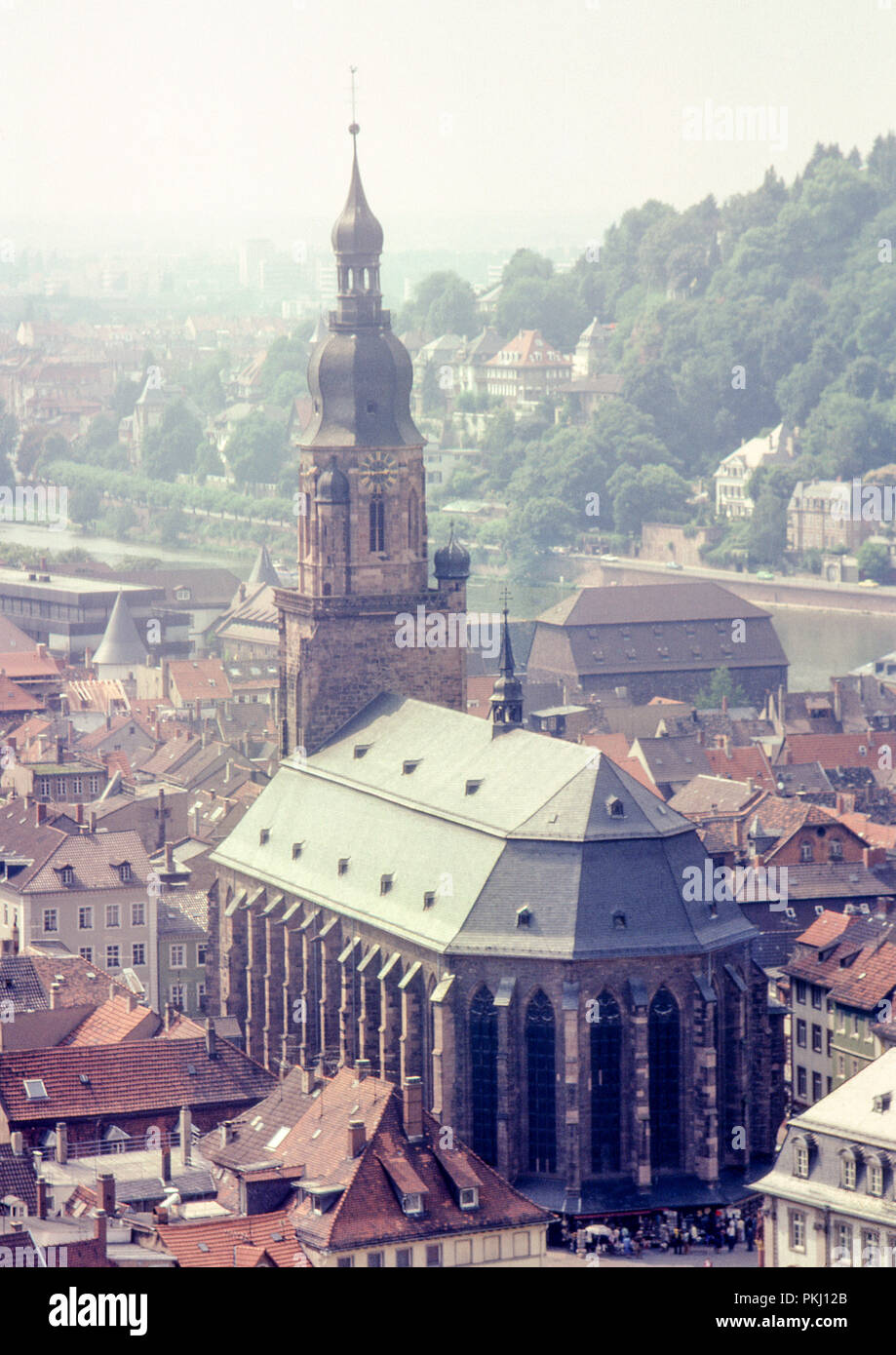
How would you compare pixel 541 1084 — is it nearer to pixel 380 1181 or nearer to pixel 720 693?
pixel 380 1181

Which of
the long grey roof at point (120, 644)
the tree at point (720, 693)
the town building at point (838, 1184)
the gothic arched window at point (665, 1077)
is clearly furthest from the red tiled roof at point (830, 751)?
the town building at point (838, 1184)

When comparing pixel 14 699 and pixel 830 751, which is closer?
pixel 830 751

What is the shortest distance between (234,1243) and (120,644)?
107850mm

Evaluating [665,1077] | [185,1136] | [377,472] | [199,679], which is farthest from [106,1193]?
[199,679]

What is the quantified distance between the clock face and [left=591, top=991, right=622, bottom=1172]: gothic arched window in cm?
2419

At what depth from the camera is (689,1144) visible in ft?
186

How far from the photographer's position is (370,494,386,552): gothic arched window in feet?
251

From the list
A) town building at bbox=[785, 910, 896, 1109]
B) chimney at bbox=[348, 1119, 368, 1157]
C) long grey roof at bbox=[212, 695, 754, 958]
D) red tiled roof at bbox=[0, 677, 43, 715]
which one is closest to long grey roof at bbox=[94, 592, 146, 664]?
red tiled roof at bbox=[0, 677, 43, 715]

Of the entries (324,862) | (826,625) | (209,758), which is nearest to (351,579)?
(324,862)

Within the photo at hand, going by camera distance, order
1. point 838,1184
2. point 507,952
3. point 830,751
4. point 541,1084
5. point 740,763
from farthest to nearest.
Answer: point 830,751 → point 740,763 → point 507,952 → point 541,1084 → point 838,1184

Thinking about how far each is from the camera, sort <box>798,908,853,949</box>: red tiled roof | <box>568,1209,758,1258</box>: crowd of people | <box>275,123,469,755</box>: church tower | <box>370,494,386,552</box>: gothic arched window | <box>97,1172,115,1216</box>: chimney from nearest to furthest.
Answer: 1. <box>97,1172,115,1216</box>: chimney
2. <box>568,1209,758,1258</box>: crowd of people
3. <box>798,908,853,949</box>: red tiled roof
4. <box>275,123,469,755</box>: church tower
5. <box>370,494,386,552</box>: gothic arched window

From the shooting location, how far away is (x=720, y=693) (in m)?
142

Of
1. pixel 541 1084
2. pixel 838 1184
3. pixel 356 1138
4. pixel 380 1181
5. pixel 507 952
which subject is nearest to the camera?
pixel 380 1181

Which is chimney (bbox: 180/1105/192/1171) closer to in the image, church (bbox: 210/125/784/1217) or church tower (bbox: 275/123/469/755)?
church (bbox: 210/125/784/1217)
